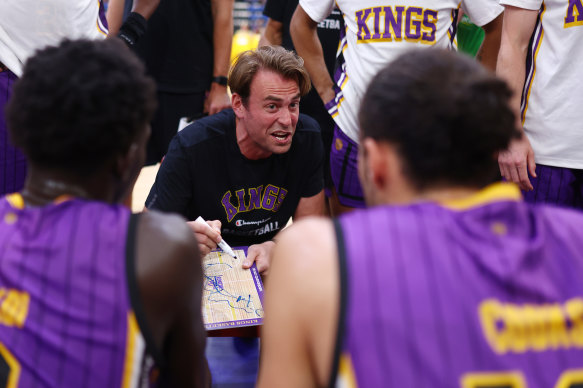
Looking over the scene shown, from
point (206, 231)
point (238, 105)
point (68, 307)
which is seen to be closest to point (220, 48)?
point (238, 105)

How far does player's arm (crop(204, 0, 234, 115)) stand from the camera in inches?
122

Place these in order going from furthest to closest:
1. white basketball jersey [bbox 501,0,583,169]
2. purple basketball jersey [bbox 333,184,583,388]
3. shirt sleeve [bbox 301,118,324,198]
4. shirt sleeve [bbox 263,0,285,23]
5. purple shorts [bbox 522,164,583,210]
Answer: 1. shirt sleeve [bbox 263,0,285,23]
2. shirt sleeve [bbox 301,118,324,198]
3. purple shorts [bbox 522,164,583,210]
4. white basketball jersey [bbox 501,0,583,169]
5. purple basketball jersey [bbox 333,184,583,388]

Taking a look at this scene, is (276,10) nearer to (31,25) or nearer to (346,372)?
(31,25)

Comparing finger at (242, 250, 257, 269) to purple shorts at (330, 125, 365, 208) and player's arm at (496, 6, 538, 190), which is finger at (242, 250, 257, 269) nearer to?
purple shorts at (330, 125, 365, 208)

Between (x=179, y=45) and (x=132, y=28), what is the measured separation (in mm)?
549

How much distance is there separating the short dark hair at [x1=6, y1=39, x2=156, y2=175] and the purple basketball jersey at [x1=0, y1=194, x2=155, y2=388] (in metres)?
0.11

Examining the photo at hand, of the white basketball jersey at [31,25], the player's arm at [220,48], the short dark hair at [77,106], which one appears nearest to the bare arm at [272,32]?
the player's arm at [220,48]

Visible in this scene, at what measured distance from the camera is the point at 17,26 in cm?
215

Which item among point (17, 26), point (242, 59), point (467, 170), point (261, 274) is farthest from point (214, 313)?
point (17, 26)

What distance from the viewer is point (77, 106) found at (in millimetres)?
1001

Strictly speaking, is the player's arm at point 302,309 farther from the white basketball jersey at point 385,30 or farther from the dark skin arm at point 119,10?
the dark skin arm at point 119,10

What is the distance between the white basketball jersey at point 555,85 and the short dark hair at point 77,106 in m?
1.64

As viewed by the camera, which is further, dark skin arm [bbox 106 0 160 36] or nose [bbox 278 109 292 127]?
dark skin arm [bbox 106 0 160 36]

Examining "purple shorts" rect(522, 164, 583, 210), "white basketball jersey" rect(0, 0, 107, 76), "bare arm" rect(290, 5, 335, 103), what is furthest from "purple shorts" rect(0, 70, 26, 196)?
"purple shorts" rect(522, 164, 583, 210)
